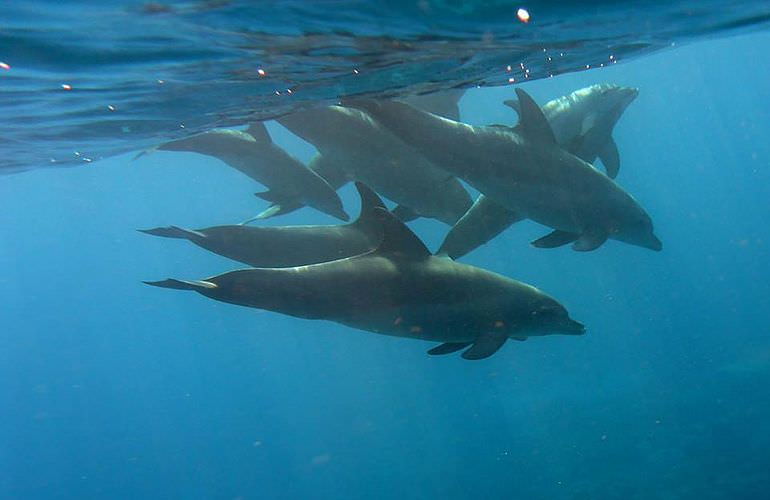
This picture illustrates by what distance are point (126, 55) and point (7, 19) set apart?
5.83 ft

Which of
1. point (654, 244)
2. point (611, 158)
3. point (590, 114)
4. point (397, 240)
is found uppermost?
point (590, 114)

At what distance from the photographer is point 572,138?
8570mm

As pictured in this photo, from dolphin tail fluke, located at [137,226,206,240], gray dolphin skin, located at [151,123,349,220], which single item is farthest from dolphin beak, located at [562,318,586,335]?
dolphin tail fluke, located at [137,226,206,240]

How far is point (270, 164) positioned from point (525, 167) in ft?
11.3

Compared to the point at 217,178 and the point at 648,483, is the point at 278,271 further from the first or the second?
the point at 217,178

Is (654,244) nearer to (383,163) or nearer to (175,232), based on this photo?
(383,163)

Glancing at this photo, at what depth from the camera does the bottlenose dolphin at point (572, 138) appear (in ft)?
26.8

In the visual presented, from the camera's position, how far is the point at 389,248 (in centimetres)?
650

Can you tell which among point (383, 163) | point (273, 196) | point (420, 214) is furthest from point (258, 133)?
point (420, 214)

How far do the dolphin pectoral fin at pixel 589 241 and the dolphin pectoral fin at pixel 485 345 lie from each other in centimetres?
176

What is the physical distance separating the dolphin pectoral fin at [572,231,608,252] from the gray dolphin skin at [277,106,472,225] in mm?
1529

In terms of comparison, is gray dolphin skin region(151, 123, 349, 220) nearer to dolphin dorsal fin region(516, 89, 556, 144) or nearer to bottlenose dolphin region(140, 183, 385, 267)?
bottlenose dolphin region(140, 183, 385, 267)

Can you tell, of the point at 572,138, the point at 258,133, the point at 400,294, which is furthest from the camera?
the point at 258,133

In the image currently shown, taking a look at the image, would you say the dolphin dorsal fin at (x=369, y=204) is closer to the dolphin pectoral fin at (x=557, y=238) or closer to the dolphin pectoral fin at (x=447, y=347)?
the dolphin pectoral fin at (x=447, y=347)
